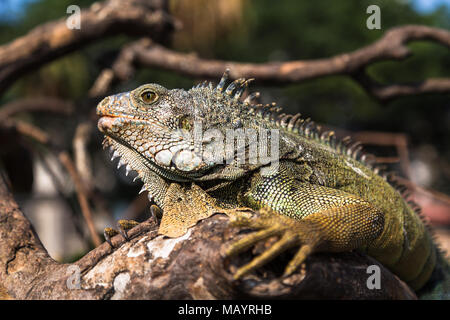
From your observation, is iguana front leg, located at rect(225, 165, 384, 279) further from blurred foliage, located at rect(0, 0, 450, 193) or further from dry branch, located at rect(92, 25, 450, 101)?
blurred foliage, located at rect(0, 0, 450, 193)

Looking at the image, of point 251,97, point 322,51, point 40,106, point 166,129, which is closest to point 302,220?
point 166,129

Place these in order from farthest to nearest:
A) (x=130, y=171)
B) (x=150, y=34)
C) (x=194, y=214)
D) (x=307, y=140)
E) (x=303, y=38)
Answer: (x=303, y=38)
(x=150, y=34)
(x=307, y=140)
(x=130, y=171)
(x=194, y=214)

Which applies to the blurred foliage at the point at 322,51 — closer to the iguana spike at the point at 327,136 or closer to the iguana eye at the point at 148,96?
the iguana spike at the point at 327,136

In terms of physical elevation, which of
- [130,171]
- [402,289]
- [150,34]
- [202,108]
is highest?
[150,34]

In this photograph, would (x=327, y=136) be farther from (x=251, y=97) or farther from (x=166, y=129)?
(x=166, y=129)

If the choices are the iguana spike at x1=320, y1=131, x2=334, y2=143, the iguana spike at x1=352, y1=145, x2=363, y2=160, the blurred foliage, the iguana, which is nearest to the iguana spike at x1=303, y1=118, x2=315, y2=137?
the iguana spike at x1=320, y1=131, x2=334, y2=143
